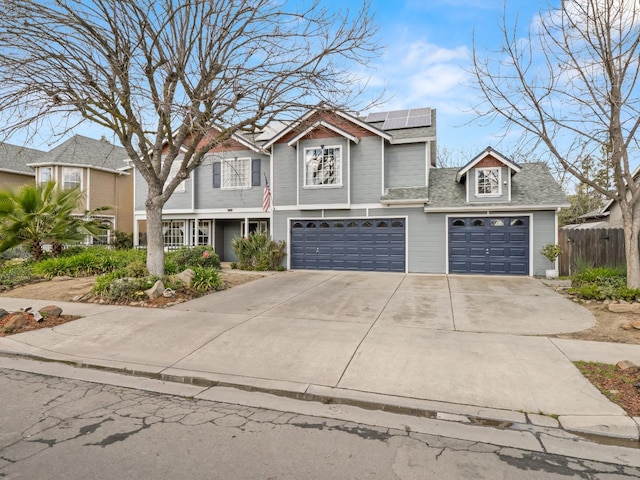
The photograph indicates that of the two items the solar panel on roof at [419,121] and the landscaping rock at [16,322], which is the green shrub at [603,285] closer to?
the solar panel on roof at [419,121]

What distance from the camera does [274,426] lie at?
3.63 m

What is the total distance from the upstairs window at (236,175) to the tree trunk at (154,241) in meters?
7.64

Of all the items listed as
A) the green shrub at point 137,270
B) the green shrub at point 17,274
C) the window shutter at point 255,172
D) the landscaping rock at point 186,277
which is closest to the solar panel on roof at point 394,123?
the window shutter at point 255,172

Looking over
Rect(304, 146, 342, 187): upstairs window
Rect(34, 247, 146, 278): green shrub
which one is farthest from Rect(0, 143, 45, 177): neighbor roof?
Rect(304, 146, 342, 187): upstairs window

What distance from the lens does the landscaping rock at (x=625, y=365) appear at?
15.8 ft

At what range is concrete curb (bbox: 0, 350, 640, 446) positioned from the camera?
3557mm

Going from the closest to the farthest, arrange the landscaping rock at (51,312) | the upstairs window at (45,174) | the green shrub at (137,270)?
the landscaping rock at (51,312), the green shrub at (137,270), the upstairs window at (45,174)

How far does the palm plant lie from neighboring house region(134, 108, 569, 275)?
5.93 m

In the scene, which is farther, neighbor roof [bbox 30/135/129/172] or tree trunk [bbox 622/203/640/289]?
neighbor roof [bbox 30/135/129/172]

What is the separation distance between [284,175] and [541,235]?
10.9 m

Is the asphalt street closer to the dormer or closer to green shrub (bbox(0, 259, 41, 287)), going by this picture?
green shrub (bbox(0, 259, 41, 287))

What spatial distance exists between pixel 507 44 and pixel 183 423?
36.3 feet

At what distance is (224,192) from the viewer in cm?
1862

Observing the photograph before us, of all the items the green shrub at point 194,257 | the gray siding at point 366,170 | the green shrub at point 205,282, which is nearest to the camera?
the green shrub at point 205,282
